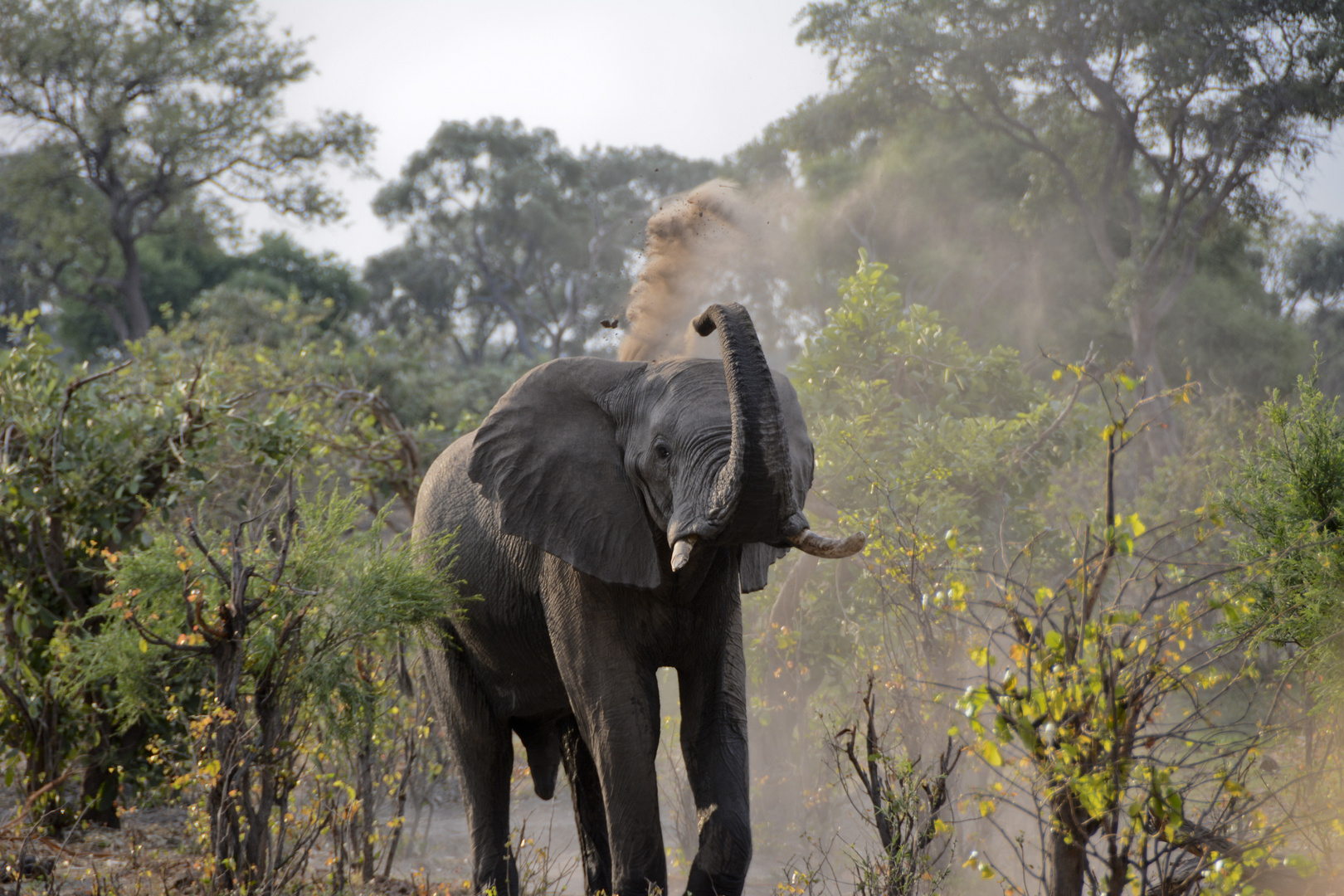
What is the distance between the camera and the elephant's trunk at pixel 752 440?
3.67 meters

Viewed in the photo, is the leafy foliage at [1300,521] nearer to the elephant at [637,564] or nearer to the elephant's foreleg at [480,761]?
the elephant at [637,564]

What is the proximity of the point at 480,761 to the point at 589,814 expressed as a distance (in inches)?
25.5

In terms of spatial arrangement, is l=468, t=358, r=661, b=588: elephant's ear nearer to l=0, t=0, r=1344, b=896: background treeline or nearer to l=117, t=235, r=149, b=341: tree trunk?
l=0, t=0, r=1344, b=896: background treeline

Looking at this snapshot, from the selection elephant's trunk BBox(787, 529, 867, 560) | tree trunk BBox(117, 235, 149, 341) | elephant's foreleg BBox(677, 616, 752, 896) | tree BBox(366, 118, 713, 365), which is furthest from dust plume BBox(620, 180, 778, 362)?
tree BBox(366, 118, 713, 365)

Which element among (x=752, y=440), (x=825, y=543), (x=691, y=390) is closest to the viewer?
(x=752, y=440)

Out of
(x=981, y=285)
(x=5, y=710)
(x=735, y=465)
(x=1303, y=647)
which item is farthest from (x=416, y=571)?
(x=981, y=285)

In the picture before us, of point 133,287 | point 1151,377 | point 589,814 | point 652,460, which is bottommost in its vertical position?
point 589,814

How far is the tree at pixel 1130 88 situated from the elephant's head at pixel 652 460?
1602cm

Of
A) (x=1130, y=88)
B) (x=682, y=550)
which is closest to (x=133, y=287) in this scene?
(x=1130, y=88)

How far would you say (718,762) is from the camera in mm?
4645

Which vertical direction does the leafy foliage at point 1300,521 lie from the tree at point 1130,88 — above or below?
below

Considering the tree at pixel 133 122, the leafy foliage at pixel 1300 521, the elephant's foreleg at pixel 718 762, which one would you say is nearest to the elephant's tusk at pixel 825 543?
the elephant's foreleg at pixel 718 762

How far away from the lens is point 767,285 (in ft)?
86.7

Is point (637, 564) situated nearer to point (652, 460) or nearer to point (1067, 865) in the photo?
point (652, 460)
